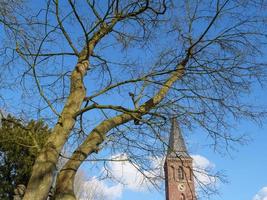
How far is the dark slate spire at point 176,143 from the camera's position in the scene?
5844 millimetres

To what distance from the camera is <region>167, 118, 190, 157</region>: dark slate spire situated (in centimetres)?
584

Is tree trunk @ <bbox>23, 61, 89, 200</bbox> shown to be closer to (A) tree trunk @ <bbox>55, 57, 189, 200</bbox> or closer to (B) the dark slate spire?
(A) tree trunk @ <bbox>55, 57, 189, 200</bbox>

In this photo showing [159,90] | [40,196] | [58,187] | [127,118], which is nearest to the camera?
[40,196]

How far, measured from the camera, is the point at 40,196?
4.38 meters

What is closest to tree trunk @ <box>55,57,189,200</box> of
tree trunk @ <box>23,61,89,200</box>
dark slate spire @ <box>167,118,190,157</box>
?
tree trunk @ <box>23,61,89,200</box>

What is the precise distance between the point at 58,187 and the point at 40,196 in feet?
1.99

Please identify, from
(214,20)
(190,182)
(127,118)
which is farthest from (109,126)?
(214,20)

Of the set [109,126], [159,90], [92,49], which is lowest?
[109,126]

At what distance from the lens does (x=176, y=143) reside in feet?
19.4

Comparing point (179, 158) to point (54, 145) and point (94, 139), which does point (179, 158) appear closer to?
point (94, 139)

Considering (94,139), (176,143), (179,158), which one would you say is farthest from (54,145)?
(179,158)

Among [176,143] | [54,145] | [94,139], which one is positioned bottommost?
[54,145]

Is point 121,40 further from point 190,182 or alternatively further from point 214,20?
point 190,182

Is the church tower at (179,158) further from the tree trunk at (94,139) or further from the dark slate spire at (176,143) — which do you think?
the tree trunk at (94,139)
